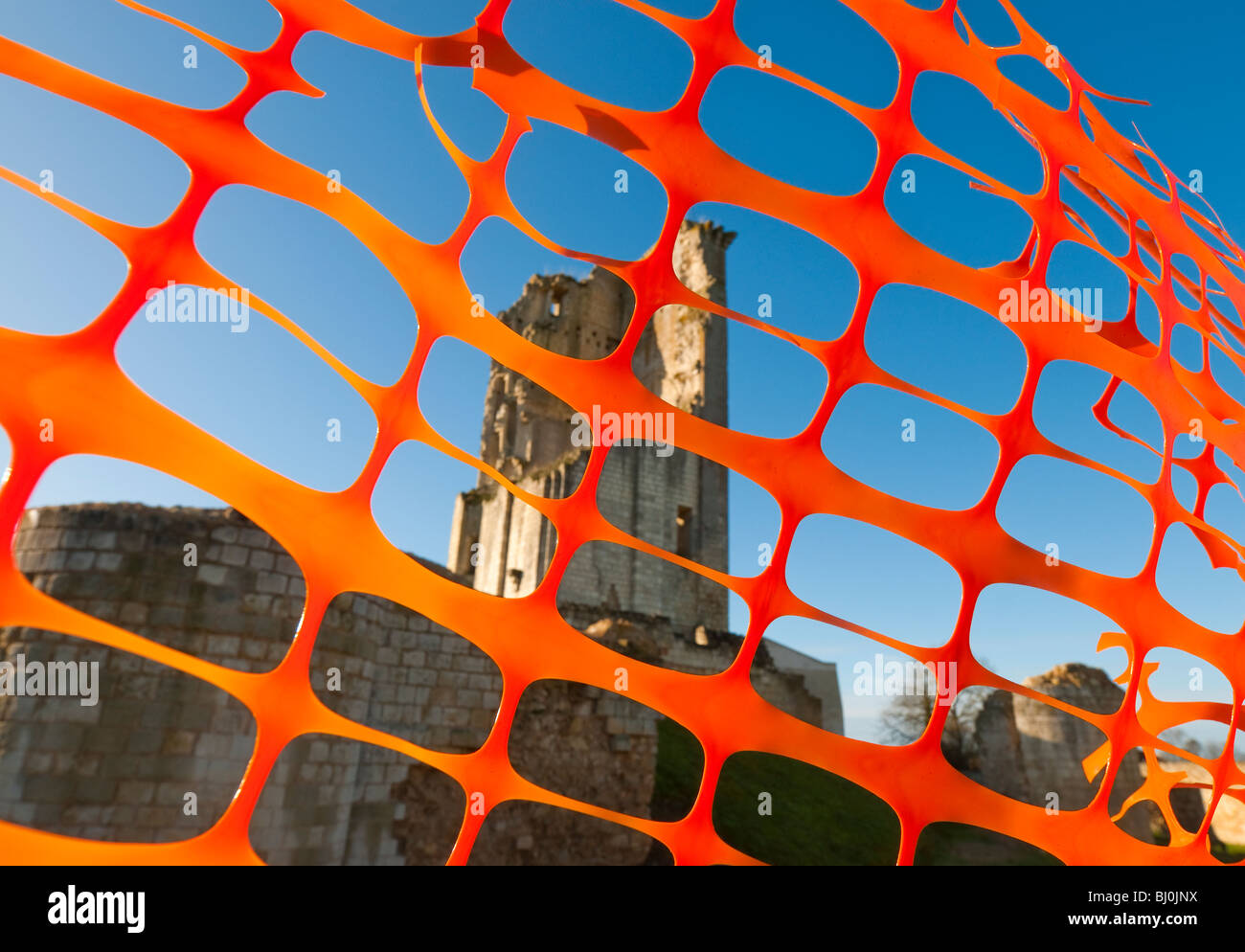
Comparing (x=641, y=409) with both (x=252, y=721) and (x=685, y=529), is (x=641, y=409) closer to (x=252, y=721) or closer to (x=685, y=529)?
(x=252, y=721)

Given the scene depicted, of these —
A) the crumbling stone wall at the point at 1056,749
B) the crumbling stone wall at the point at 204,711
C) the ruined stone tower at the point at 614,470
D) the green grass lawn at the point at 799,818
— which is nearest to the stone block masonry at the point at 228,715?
the crumbling stone wall at the point at 204,711

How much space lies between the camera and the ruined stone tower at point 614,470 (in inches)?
806

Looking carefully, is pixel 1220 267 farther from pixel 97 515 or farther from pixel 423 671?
pixel 97 515

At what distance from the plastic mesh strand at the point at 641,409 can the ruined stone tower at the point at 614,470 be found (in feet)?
42.2

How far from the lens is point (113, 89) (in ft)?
9.48

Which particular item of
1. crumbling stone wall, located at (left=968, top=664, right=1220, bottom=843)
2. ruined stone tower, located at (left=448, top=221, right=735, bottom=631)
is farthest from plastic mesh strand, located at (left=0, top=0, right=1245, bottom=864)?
ruined stone tower, located at (left=448, top=221, right=735, bottom=631)

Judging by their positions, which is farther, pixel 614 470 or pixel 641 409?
pixel 614 470

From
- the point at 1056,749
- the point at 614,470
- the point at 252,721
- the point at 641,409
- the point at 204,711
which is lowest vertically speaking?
the point at 1056,749

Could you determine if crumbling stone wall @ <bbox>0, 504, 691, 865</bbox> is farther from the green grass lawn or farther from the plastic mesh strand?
the green grass lawn

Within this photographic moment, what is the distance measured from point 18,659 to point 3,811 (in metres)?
1.01

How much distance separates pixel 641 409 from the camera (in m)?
3.67

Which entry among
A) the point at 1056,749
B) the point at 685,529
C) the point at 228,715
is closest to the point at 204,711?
the point at 228,715

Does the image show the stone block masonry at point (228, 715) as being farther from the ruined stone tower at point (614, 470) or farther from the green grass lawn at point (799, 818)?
the ruined stone tower at point (614, 470)

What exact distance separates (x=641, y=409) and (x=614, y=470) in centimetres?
1770
